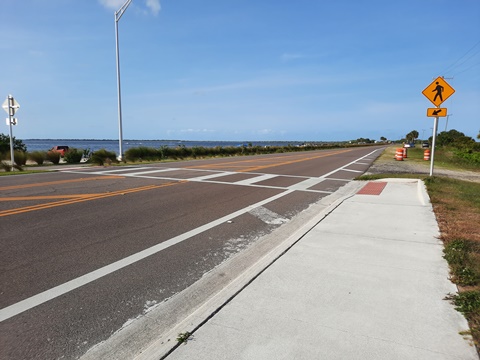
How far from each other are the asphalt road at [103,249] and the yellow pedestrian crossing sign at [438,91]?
591 centimetres

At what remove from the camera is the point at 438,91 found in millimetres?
12188

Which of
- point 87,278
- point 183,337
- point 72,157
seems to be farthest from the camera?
point 72,157

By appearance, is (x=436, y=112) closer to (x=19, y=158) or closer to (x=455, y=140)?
(x=19, y=158)

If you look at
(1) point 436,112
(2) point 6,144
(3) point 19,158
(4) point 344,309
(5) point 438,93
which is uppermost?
(5) point 438,93

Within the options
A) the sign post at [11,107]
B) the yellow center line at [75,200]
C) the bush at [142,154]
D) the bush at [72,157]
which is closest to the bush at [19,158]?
the sign post at [11,107]

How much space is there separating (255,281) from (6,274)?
9.93 feet

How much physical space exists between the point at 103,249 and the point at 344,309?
3.54 metres

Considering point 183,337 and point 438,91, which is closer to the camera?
point 183,337

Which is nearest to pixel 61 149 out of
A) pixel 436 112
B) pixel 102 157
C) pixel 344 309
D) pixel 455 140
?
pixel 102 157

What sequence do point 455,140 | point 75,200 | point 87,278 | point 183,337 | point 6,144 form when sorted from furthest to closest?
point 455,140
point 6,144
point 75,200
point 87,278
point 183,337

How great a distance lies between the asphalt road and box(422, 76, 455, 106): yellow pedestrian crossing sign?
5912 mm

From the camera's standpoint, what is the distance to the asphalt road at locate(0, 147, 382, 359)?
311 cm

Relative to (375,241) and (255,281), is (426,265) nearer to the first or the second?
(375,241)

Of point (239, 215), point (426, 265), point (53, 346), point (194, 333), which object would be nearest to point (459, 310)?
point (426, 265)
